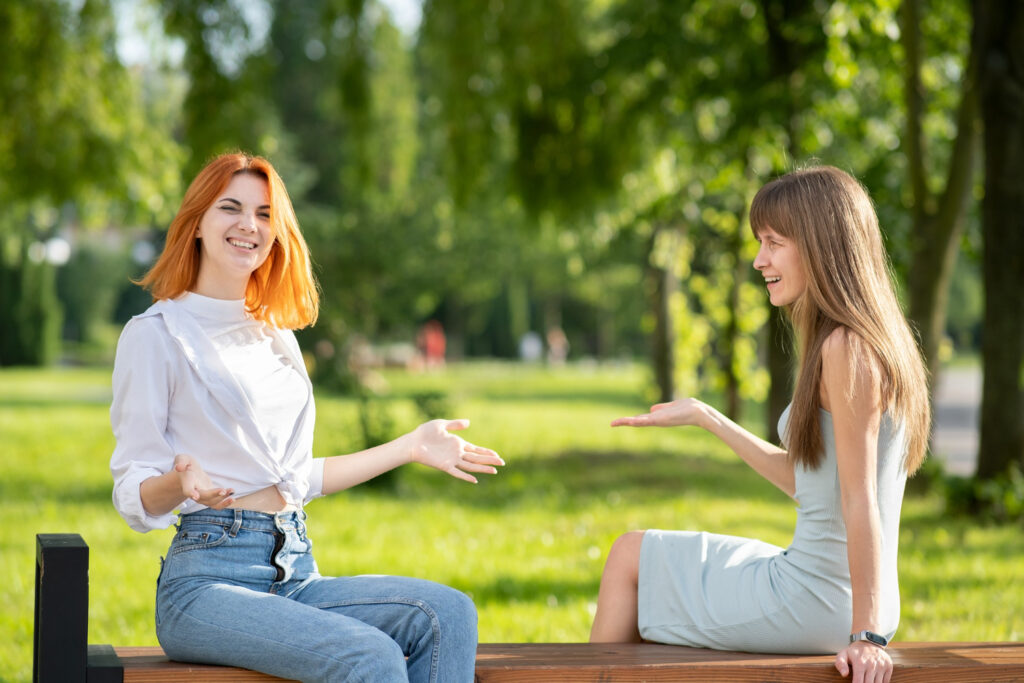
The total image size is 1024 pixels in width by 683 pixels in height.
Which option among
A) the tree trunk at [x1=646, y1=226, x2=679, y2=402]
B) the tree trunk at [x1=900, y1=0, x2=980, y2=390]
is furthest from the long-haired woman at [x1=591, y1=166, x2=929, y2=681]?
the tree trunk at [x1=646, y1=226, x2=679, y2=402]

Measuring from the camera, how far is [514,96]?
9.49 meters

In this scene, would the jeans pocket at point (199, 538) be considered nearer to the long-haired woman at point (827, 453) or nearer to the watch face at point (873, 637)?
the long-haired woman at point (827, 453)

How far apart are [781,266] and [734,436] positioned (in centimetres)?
44

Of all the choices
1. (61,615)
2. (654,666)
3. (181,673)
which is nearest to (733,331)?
(654,666)

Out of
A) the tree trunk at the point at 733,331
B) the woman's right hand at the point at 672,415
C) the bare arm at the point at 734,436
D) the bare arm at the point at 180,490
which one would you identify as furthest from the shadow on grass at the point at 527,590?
the tree trunk at the point at 733,331

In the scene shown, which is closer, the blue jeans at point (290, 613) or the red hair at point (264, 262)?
the blue jeans at point (290, 613)

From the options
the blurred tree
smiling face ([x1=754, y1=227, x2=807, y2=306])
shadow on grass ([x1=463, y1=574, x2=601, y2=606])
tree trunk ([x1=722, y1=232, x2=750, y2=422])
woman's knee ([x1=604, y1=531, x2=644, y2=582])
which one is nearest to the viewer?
smiling face ([x1=754, y1=227, x2=807, y2=306])

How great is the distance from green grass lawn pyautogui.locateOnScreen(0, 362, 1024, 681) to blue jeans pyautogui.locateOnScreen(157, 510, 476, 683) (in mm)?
2102

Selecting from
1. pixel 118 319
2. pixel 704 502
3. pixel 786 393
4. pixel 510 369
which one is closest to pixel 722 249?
pixel 786 393

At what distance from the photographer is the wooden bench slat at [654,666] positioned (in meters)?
2.43

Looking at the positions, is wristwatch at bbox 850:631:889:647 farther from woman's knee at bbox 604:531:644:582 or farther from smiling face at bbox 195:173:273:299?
smiling face at bbox 195:173:273:299

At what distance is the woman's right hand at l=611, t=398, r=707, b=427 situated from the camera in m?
2.76

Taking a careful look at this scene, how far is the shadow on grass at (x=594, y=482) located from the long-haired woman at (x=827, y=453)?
5691 millimetres

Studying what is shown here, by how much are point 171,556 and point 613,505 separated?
20.3 feet
